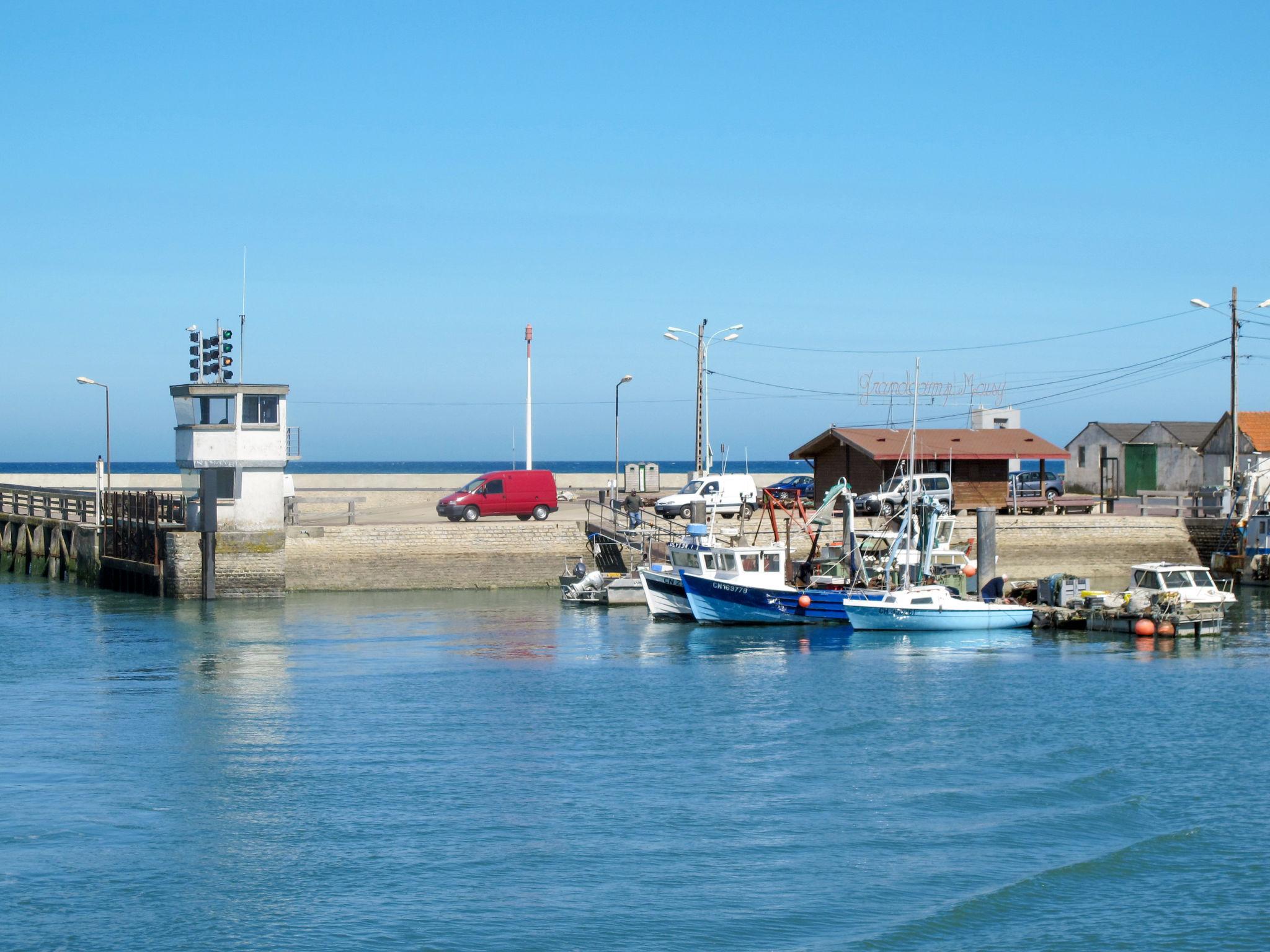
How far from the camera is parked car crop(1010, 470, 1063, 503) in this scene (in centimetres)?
6272

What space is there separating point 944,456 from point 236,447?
29.8m

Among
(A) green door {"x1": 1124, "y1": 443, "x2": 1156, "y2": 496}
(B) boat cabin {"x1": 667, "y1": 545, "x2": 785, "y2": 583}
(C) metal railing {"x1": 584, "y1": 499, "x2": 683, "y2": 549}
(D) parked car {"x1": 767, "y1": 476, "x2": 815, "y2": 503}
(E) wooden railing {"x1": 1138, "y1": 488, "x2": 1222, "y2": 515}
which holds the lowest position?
(B) boat cabin {"x1": 667, "y1": 545, "x2": 785, "y2": 583}

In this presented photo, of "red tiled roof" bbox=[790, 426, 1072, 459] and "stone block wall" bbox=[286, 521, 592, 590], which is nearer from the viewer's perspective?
"stone block wall" bbox=[286, 521, 592, 590]

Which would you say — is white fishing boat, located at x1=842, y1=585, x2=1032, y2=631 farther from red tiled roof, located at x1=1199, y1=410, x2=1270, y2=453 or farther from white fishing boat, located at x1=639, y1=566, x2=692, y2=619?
red tiled roof, located at x1=1199, y1=410, x2=1270, y2=453

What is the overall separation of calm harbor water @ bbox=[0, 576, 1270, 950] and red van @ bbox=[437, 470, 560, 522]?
666 inches

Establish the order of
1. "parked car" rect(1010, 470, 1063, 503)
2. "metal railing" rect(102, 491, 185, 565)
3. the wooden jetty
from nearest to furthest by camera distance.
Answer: "metal railing" rect(102, 491, 185, 565), the wooden jetty, "parked car" rect(1010, 470, 1063, 503)

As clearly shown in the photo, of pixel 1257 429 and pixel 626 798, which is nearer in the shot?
pixel 626 798

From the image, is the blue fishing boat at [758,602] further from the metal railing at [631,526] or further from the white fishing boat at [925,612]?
the metal railing at [631,526]

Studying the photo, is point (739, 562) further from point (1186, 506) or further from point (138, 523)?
point (1186, 506)

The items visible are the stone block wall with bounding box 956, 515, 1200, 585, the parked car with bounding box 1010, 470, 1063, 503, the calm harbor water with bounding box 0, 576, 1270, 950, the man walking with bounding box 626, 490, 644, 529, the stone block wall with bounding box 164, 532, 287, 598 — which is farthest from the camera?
the parked car with bounding box 1010, 470, 1063, 503

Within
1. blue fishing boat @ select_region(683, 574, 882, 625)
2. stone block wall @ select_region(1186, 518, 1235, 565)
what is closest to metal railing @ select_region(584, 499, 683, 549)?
blue fishing boat @ select_region(683, 574, 882, 625)

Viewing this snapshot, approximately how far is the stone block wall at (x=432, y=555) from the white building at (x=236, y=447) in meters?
2.35

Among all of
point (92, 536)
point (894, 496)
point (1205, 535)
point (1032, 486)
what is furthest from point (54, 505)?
point (1205, 535)

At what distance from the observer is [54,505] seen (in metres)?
61.6
